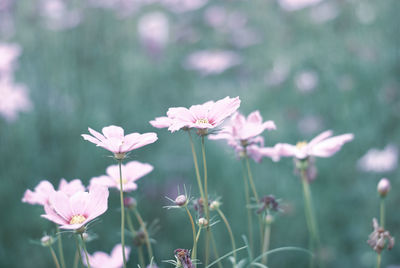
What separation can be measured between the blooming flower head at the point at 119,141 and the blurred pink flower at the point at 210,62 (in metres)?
2.63

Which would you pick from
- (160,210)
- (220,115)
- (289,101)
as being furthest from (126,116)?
(220,115)

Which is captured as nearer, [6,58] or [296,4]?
[6,58]

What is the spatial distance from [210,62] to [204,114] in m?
2.68

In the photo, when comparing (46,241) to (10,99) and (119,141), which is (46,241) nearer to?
(119,141)

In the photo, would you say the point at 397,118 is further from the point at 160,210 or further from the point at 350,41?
the point at 160,210

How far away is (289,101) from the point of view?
10.1 feet

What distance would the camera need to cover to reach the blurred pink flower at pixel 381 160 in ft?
7.13

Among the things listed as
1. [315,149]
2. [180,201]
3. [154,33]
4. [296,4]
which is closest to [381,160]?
[315,149]

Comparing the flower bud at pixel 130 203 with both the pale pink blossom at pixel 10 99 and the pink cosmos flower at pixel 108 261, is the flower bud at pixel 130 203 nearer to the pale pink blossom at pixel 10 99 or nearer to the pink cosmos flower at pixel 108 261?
the pink cosmos flower at pixel 108 261

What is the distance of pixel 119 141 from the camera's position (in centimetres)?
68

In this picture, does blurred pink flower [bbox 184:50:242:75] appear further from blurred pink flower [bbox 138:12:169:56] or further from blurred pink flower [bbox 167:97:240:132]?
blurred pink flower [bbox 167:97:240:132]

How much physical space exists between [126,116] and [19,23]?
151 centimetres

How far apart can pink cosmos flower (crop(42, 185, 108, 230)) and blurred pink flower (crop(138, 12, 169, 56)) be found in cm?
271

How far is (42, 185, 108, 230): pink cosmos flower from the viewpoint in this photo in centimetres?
64
